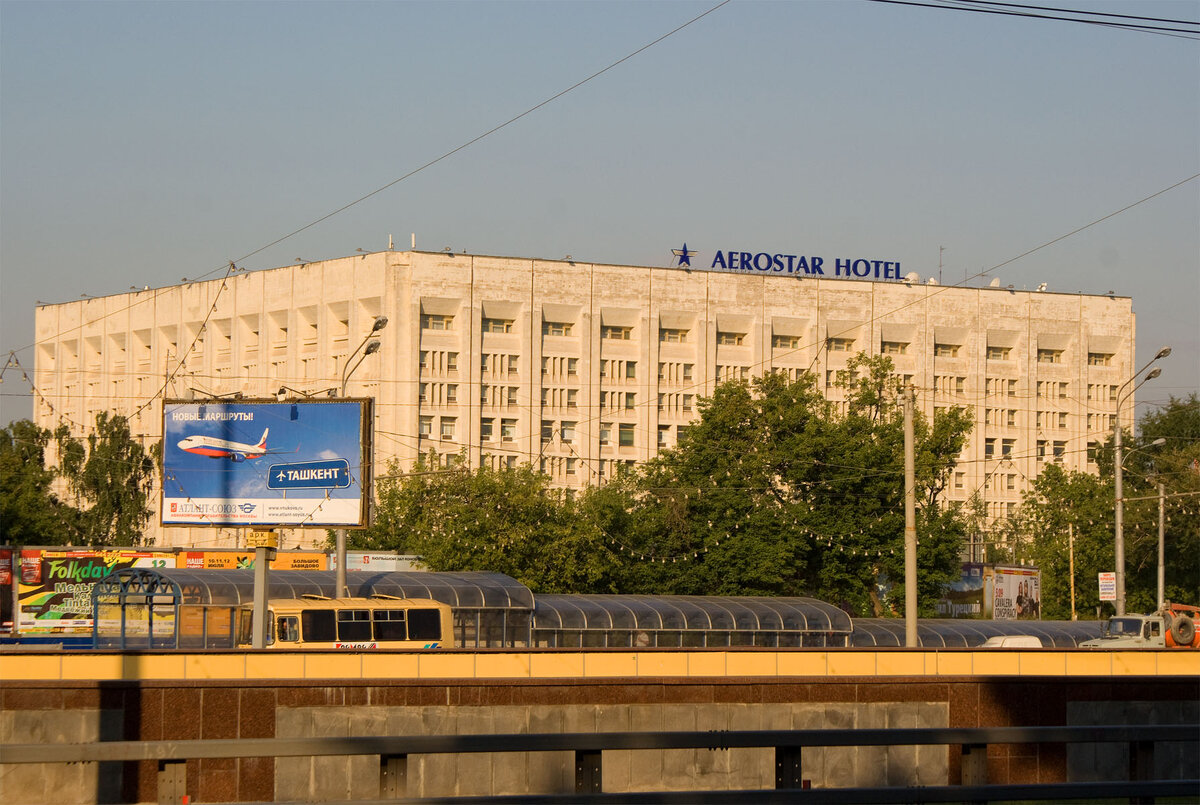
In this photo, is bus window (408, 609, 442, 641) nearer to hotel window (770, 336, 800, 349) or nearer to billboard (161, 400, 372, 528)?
billboard (161, 400, 372, 528)

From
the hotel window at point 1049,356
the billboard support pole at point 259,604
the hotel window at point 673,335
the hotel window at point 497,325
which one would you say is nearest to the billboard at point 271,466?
the billboard support pole at point 259,604

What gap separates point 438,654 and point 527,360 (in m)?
74.0

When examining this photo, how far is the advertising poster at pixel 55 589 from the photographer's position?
44719 millimetres

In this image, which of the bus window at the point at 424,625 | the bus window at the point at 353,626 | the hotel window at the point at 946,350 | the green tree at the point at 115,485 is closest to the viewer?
the bus window at the point at 353,626

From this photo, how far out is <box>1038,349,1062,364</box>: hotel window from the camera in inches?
4338

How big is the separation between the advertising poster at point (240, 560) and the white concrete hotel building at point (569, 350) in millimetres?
34396

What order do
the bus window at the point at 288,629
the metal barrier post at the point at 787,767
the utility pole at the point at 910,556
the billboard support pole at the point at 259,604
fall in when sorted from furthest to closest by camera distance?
the utility pole at the point at 910,556
the bus window at the point at 288,629
the billboard support pole at the point at 259,604
the metal barrier post at the point at 787,767

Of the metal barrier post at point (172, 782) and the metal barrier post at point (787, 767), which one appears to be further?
the metal barrier post at point (787, 767)

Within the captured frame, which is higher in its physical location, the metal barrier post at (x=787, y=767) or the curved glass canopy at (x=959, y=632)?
Answer: the metal barrier post at (x=787, y=767)

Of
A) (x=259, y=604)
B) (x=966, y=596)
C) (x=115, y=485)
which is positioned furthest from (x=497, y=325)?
(x=259, y=604)

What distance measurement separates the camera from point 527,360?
9575cm

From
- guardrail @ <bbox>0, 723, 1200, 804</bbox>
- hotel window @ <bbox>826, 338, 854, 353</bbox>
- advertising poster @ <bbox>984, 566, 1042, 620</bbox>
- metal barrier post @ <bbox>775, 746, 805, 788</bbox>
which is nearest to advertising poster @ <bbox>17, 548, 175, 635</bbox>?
guardrail @ <bbox>0, 723, 1200, 804</bbox>

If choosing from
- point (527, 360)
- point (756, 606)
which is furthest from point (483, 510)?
point (527, 360)

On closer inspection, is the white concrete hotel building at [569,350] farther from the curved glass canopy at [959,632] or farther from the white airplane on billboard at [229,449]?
the white airplane on billboard at [229,449]
